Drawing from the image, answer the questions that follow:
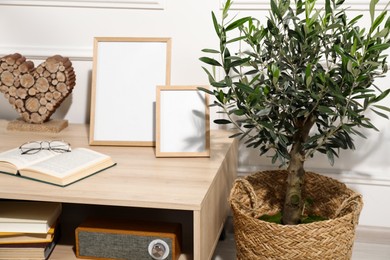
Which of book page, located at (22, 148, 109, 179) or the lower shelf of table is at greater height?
book page, located at (22, 148, 109, 179)

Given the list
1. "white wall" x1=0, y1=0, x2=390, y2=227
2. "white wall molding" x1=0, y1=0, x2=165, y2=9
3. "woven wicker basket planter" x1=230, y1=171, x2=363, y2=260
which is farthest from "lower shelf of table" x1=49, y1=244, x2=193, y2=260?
"white wall molding" x1=0, y1=0, x2=165, y2=9

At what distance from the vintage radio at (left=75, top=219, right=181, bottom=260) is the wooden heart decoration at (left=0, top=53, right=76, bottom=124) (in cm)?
52

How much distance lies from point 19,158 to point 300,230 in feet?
2.67

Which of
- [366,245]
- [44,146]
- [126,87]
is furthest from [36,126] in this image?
[366,245]

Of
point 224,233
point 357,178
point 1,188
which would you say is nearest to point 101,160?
point 1,188

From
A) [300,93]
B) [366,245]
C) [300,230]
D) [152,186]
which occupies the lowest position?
[366,245]

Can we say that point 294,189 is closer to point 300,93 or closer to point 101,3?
point 300,93

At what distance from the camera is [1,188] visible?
5.63ft

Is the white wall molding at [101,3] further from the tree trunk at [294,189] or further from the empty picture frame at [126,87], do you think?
the tree trunk at [294,189]

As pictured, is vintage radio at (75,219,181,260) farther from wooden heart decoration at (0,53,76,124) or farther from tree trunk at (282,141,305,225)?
wooden heart decoration at (0,53,76,124)

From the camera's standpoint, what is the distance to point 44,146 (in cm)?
197

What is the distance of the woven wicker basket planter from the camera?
5.58 feet

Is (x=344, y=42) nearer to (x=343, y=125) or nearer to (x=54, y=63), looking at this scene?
(x=343, y=125)

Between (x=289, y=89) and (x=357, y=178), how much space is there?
0.69 metres
